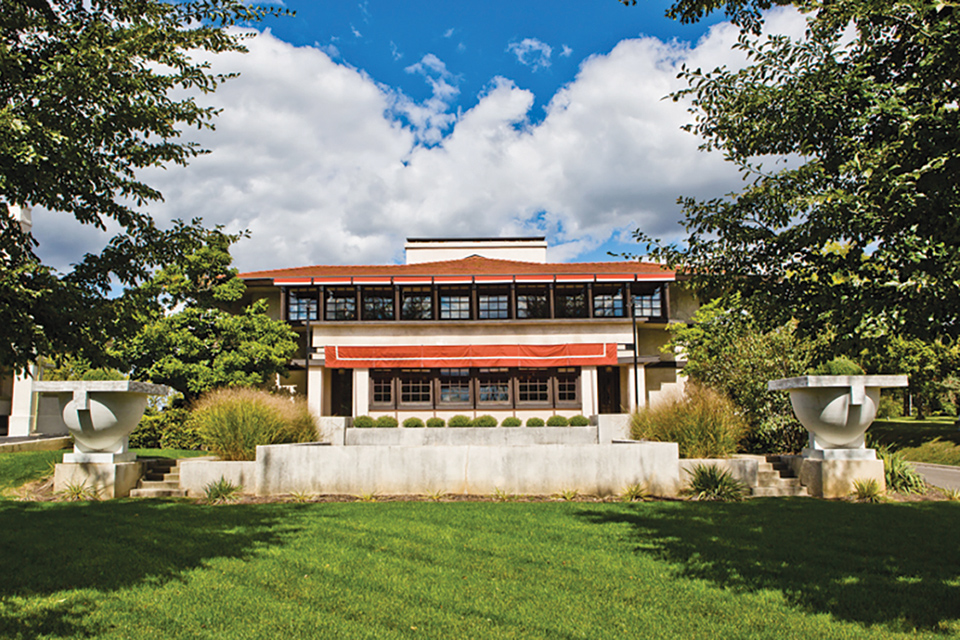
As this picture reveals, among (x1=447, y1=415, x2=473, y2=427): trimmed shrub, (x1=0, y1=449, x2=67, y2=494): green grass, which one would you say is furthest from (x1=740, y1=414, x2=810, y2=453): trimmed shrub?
(x1=0, y1=449, x2=67, y2=494): green grass

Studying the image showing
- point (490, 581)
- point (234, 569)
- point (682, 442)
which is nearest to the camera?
point (490, 581)

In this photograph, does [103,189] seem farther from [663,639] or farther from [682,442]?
[682,442]

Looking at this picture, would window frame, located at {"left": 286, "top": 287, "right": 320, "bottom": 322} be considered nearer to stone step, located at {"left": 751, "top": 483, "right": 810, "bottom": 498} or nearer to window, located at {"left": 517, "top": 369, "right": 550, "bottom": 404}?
window, located at {"left": 517, "top": 369, "right": 550, "bottom": 404}

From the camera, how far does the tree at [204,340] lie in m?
23.8

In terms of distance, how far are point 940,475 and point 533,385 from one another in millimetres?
17850

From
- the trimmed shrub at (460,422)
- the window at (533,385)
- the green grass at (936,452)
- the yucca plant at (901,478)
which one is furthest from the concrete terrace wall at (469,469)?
the window at (533,385)

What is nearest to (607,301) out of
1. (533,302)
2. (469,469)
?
(533,302)

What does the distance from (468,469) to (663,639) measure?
7.54 meters

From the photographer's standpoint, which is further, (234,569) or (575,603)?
(234,569)

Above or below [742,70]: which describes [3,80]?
below

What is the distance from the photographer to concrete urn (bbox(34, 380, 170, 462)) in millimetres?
12195

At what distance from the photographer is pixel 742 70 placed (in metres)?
6.61

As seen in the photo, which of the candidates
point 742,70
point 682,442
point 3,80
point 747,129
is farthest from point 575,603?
point 682,442

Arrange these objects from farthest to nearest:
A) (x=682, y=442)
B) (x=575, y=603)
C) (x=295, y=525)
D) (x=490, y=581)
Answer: (x=682, y=442) → (x=295, y=525) → (x=490, y=581) → (x=575, y=603)
